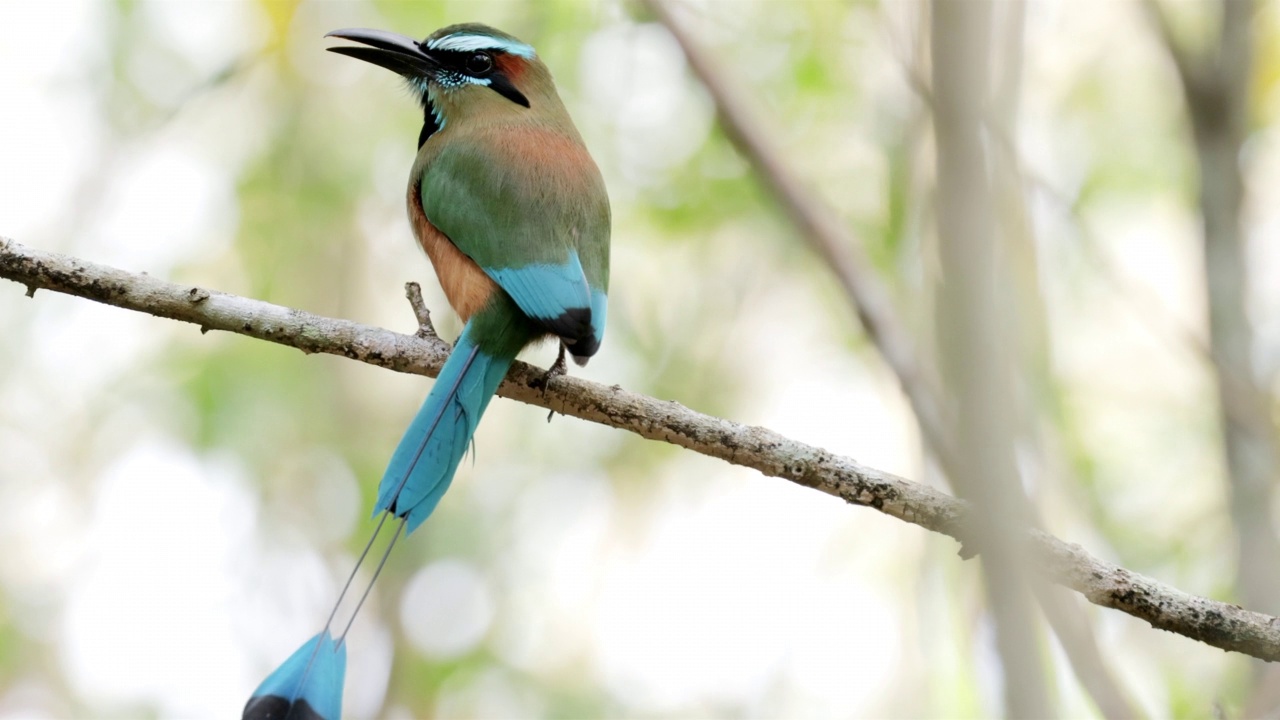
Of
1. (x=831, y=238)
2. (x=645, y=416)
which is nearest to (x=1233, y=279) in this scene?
(x=831, y=238)

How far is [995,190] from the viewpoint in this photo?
1.45 metres

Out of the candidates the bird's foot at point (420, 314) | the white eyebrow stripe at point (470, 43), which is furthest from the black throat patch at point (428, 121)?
the bird's foot at point (420, 314)

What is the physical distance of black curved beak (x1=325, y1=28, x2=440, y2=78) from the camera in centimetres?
437

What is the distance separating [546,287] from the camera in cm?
346

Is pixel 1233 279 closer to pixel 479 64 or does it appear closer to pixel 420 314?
pixel 479 64

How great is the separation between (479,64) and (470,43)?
89 mm

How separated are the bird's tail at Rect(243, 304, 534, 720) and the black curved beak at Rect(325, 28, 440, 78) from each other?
4.68 ft

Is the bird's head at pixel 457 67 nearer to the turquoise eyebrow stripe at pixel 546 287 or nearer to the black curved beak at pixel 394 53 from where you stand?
the black curved beak at pixel 394 53

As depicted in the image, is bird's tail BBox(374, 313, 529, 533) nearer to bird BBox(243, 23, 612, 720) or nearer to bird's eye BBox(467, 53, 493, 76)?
bird BBox(243, 23, 612, 720)

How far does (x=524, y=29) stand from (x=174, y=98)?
224cm

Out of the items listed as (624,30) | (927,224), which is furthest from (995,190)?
(624,30)

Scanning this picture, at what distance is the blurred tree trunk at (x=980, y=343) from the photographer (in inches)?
46.4

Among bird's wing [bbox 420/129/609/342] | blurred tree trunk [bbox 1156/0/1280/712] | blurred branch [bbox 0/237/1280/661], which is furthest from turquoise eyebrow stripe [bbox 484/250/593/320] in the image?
blurred tree trunk [bbox 1156/0/1280/712]

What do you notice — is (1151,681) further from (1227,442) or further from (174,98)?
(174,98)
